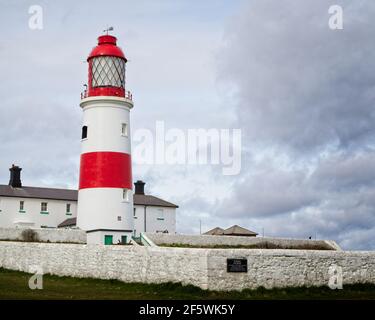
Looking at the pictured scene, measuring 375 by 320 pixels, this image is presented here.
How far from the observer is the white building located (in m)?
50.3

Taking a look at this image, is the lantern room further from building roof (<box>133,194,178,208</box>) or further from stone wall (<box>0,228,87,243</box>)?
building roof (<box>133,194,178,208</box>)

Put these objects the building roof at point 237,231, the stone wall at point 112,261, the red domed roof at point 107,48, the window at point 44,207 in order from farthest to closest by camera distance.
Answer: the window at point 44,207
the building roof at point 237,231
the red domed roof at point 107,48
the stone wall at point 112,261

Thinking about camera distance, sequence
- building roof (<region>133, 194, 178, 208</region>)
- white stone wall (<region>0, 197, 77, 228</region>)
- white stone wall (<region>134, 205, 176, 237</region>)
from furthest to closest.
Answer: building roof (<region>133, 194, 178, 208</region>)
white stone wall (<region>134, 205, 176, 237</region>)
white stone wall (<region>0, 197, 77, 228</region>)

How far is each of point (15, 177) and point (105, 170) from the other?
18.5 meters

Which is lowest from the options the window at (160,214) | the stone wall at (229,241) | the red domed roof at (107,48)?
the stone wall at (229,241)

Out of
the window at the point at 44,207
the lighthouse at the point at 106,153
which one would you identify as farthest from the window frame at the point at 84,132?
the window at the point at 44,207

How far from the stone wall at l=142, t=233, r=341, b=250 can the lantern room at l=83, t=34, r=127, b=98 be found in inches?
355

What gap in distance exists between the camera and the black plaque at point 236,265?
2298cm

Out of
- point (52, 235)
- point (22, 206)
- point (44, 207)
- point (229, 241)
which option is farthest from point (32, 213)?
point (229, 241)

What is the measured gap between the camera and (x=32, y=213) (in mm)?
51219

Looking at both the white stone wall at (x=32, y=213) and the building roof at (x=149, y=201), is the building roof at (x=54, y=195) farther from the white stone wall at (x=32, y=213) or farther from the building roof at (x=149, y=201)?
the white stone wall at (x=32, y=213)

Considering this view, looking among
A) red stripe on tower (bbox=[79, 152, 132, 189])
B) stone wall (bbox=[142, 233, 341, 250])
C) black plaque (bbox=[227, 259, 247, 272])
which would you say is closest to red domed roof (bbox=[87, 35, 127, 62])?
red stripe on tower (bbox=[79, 152, 132, 189])
